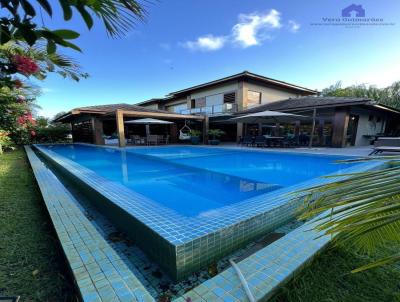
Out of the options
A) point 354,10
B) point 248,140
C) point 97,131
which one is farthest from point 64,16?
point 97,131

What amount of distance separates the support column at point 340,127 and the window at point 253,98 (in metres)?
7.44

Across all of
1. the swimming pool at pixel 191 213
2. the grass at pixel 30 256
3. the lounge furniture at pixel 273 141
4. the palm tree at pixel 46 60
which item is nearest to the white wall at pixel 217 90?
the lounge furniture at pixel 273 141

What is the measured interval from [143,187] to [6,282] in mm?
3198

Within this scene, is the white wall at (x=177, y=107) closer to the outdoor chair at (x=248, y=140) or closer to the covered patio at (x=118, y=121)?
the covered patio at (x=118, y=121)

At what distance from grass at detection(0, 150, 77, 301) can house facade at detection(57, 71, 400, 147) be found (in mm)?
10639

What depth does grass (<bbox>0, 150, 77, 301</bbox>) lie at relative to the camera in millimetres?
1729

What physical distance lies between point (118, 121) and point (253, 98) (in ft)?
39.4

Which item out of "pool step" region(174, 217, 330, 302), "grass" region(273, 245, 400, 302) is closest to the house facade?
"grass" region(273, 245, 400, 302)

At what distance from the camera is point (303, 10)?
1046cm

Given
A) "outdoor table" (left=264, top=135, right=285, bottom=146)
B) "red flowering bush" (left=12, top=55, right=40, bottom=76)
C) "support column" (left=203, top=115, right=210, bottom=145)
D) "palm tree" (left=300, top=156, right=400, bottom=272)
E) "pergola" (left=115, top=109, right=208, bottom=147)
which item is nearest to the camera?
"palm tree" (left=300, top=156, right=400, bottom=272)

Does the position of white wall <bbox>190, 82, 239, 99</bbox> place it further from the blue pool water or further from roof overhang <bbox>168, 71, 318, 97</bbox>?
the blue pool water

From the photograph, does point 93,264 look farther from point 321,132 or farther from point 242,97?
point 242,97

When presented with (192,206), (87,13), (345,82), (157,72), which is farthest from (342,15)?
(345,82)

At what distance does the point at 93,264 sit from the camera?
1.81 m
